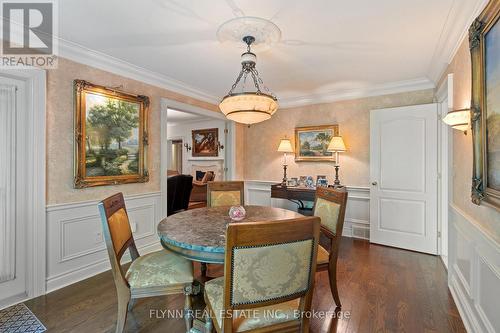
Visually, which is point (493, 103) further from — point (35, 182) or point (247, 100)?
point (35, 182)

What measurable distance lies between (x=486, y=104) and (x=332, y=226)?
4.25ft

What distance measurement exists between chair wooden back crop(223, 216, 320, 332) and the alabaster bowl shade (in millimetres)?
1191

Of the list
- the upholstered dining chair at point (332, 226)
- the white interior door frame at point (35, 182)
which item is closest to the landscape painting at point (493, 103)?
the upholstered dining chair at point (332, 226)

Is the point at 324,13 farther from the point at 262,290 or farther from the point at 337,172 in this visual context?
the point at 337,172

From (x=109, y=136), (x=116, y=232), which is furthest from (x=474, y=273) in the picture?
(x=109, y=136)

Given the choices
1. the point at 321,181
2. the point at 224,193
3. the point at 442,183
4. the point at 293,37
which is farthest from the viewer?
the point at 321,181

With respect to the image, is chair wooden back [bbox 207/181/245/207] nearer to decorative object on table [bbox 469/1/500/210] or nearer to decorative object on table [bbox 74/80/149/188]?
decorative object on table [bbox 74/80/149/188]

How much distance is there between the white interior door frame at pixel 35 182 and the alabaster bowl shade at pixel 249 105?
169 centimetres

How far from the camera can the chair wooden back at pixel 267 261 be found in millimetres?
1070

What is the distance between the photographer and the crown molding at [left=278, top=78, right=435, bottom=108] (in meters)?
3.42

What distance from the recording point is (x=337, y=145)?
12.4 ft

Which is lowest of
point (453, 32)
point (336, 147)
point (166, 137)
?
point (336, 147)

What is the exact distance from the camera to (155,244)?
11.0ft

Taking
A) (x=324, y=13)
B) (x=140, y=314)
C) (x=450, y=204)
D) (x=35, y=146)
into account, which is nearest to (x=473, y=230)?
(x=450, y=204)
